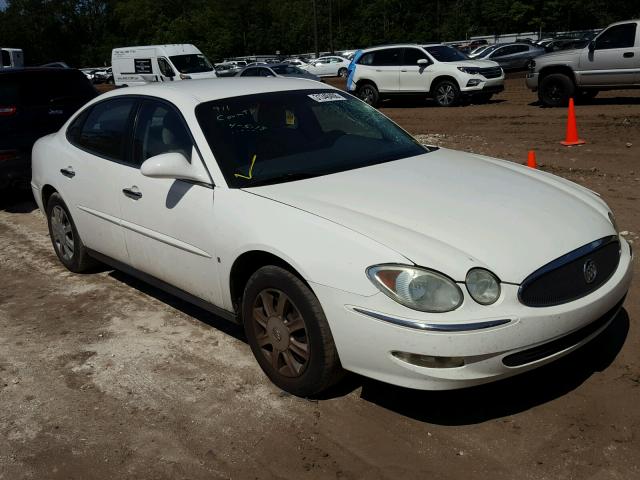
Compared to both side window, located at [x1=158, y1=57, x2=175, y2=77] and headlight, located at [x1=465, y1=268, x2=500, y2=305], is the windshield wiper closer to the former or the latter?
headlight, located at [x1=465, y1=268, x2=500, y2=305]

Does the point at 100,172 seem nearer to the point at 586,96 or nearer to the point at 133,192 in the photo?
the point at 133,192

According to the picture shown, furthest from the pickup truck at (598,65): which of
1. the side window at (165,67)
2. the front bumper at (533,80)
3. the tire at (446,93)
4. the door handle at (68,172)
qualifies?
the side window at (165,67)

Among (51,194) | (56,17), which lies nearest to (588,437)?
(51,194)

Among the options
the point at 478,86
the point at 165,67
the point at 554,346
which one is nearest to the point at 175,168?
the point at 554,346

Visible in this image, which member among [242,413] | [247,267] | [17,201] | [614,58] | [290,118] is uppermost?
[614,58]

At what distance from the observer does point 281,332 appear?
3.65 m

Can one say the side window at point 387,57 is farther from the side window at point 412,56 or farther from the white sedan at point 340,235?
the white sedan at point 340,235

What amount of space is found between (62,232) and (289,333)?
3066mm

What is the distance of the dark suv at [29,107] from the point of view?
8312mm

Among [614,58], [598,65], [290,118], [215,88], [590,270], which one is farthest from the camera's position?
[598,65]

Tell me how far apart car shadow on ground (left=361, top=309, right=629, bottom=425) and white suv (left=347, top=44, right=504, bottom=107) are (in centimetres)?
1480

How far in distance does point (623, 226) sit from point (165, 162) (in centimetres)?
410

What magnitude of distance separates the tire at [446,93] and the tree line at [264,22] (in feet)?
174

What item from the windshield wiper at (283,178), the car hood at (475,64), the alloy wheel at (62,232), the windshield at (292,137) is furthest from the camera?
the car hood at (475,64)
